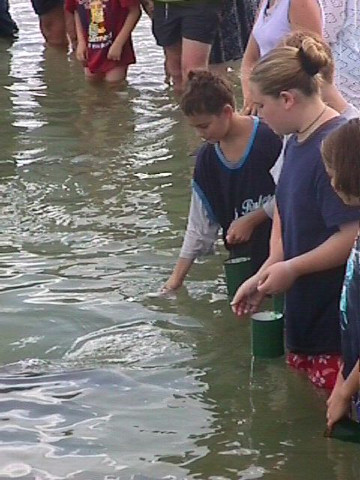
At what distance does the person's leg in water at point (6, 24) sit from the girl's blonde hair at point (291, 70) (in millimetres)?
8335

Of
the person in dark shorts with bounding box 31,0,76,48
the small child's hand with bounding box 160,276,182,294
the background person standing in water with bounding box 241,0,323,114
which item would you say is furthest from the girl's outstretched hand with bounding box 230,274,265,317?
the person in dark shorts with bounding box 31,0,76,48

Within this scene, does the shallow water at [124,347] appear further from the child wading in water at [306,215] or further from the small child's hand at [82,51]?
the small child's hand at [82,51]

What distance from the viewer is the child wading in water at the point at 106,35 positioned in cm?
970

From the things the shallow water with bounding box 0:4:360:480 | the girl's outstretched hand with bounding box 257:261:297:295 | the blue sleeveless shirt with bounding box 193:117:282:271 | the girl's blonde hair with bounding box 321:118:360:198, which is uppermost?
the girl's blonde hair with bounding box 321:118:360:198

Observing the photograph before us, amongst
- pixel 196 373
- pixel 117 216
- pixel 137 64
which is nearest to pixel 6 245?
pixel 117 216

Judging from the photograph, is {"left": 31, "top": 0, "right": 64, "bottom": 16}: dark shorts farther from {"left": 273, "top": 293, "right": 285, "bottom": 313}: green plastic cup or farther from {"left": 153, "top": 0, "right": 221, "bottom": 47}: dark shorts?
{"left": 273, "top": 293, "right": 285, "bottom": 313}: green plastic cup

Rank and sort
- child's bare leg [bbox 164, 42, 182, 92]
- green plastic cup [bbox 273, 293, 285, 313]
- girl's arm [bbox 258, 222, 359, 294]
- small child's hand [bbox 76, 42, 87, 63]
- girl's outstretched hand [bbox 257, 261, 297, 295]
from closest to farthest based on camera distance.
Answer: girl's arm [bbox 258, 222, 359, 294] → girl's outstretched hand [bbox 257, 261, 297, 295] → green plastic cup [bbox 273, 293, 285, 313] → child's bare leg [bbox 164, 42, 182, 92] → small child's hand [bbox 76, 42, 87, 63]

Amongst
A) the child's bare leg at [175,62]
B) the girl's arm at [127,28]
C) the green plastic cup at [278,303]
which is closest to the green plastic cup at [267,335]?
the green plastic cup at [278,303]

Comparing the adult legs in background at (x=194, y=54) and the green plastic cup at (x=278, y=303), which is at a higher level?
the adult legs in background at (x=194, y=54)

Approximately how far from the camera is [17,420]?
4398mm

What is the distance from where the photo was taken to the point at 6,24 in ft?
40.3

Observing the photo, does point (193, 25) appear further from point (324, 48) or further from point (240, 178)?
point (324, 48)

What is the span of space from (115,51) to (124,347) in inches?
203

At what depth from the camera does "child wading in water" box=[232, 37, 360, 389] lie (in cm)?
414
